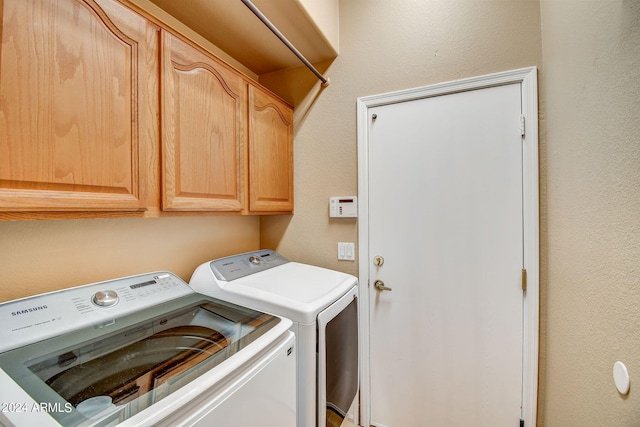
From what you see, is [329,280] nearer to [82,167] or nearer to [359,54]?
[82,167]

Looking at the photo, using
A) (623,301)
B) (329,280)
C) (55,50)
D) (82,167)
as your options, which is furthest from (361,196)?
(55,50)

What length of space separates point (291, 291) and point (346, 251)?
64 centimetres

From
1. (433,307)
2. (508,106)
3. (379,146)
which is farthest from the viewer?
(379,146)

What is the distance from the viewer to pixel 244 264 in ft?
5.13

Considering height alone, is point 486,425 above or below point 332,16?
below

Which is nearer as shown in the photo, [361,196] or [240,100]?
[240,100]

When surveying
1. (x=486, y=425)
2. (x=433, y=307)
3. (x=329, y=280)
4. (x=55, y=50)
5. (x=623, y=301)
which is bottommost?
(x=486, y=425)

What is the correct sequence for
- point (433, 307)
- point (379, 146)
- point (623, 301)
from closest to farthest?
1. point (623, 301)
2. point (433, 307)
3. point (379, 146)

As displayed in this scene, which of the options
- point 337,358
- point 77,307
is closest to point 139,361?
point 77,307

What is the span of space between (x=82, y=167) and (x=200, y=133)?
0.49 meters

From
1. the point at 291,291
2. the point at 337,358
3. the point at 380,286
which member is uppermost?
the point at 291,291

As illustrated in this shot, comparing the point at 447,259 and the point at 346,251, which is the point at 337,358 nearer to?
the point at 346,251

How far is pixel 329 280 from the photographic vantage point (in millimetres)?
1479

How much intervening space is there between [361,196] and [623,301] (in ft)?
3.99
